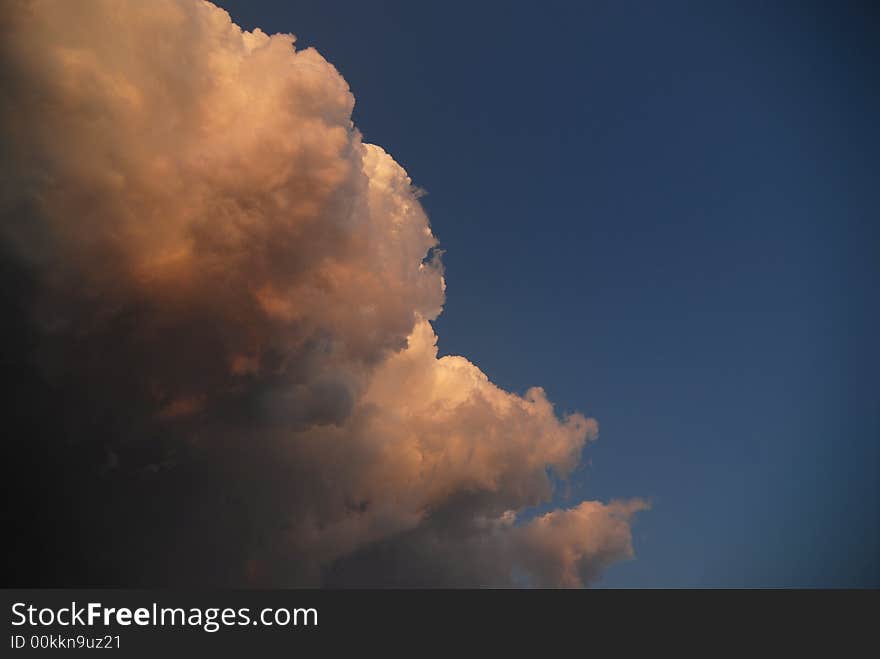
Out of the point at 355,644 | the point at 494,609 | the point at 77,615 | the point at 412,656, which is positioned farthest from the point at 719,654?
the point at 77,615

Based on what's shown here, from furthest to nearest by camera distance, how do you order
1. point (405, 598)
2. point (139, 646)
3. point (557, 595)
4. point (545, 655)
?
point (557, 595) → point (405, 598) → point (545, 655) → point (139, 646)

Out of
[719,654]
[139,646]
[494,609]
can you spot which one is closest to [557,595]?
[494,609]

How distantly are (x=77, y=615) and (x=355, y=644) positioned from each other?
778 inches

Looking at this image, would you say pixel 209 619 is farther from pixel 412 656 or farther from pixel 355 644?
pixel 412 656

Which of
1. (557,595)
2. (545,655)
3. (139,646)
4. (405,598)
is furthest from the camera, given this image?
(557,595)

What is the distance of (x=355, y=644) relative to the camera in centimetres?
4191

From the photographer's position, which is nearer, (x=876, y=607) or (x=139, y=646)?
(x=139, y=646)

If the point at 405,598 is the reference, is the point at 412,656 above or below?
below

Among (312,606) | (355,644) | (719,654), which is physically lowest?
(719,654)

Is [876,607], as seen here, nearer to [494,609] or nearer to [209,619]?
[494,609]

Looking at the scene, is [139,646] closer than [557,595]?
Yes

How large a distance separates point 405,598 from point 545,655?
39.4 ft

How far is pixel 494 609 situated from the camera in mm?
48531

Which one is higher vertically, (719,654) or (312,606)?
(312,606)
